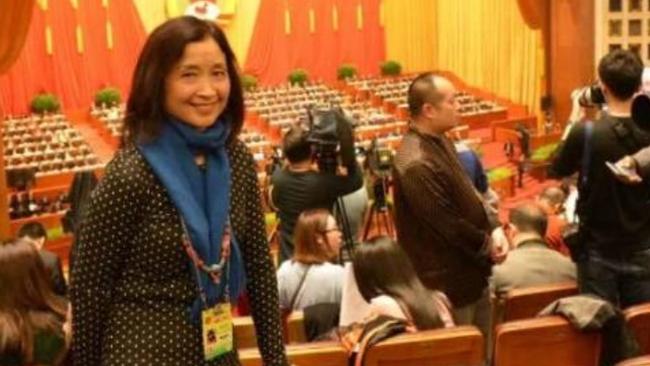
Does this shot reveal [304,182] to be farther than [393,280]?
Yes

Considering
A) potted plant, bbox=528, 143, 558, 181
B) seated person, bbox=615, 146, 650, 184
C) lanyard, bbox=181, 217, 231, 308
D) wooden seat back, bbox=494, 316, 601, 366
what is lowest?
potted plant, bbox=528, 143, 558, 181

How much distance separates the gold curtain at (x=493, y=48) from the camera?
44.8 feet

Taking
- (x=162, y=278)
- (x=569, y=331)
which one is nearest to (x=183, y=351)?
(x=162, y=278)

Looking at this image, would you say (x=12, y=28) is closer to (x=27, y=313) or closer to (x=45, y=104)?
(x=45, y=104)

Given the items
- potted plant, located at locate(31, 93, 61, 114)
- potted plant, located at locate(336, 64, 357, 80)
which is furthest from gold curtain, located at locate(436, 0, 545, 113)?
potted plant, located at locate(31, 93, 61, 114)

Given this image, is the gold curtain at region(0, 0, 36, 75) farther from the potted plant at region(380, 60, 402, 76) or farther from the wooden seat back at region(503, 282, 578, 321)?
the potted plant at region(380, 60, 402, 76)

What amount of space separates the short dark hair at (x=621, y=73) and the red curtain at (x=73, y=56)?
36.4 feet

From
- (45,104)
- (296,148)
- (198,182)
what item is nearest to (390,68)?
(45,104)

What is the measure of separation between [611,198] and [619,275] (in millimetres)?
278

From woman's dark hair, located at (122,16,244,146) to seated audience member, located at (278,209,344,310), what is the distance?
2139 millimetres

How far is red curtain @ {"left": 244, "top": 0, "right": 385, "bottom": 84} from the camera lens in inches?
618

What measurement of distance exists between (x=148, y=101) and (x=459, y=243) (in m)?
1.86

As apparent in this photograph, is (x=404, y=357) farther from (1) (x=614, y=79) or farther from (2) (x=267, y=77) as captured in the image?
(2) (x=267, y=77)

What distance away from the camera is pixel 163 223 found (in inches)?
71.6
